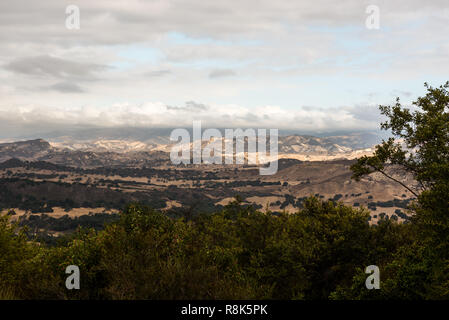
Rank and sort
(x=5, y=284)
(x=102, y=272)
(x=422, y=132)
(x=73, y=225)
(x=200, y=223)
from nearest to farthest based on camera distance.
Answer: (x=5, y=284) → (x=102, y=272) → (x=422, y=132) → (x=200, y=223) → (x=73, y=225)

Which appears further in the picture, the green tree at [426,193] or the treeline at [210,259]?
the green tree at [426,193]

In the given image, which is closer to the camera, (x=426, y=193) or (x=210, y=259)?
(x=426, y=193)

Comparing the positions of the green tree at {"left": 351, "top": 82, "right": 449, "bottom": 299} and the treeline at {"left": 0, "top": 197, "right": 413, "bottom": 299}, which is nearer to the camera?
the treeline at {"left": 0, "top": 197, "right": 413, "bottom": 299}

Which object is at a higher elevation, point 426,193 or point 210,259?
point 426,193
